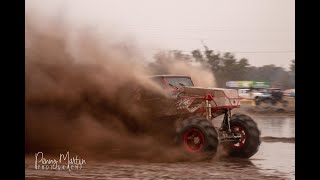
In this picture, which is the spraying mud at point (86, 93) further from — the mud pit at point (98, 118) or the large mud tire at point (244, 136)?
the large mud tire at point (244, 136)

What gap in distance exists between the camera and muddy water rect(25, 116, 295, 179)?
8188 mm

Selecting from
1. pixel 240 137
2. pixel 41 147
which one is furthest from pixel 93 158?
pixel 240 137

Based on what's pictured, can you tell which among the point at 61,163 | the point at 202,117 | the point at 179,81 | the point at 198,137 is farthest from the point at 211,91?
the point at 61,163

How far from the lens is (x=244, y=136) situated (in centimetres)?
873

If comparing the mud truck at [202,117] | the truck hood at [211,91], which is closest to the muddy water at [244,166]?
the mud truck at [202,117]

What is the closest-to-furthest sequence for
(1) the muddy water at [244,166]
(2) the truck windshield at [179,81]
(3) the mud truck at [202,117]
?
(1) the muddy water at [244,166], (3) the mud truck at [202,117], (2) the truck windshield at [179,81]

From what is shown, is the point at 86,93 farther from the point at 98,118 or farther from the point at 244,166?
the point at 244,166

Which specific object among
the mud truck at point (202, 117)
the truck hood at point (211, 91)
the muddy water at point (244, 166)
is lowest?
the muddy water at point (244, 166)

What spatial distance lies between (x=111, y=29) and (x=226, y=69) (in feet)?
7.86

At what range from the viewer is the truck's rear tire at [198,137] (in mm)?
8406

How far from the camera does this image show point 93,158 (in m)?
9.18

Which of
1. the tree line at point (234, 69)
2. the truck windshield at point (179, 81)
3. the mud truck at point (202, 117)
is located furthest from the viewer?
the truck windshield at point (179, 81)

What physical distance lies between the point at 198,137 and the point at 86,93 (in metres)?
2.40

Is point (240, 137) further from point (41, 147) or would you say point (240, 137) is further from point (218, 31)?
point (41, 147)
